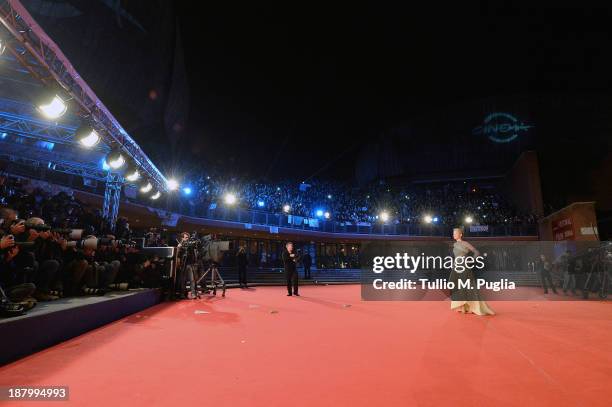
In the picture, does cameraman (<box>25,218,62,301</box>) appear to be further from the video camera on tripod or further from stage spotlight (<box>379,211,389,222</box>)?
stage spotlight (<box>379,211,389,222</box>)

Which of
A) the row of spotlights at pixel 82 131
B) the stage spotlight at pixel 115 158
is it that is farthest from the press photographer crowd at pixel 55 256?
the row of spotlights at pixel 82 131

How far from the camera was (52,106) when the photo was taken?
238 inches

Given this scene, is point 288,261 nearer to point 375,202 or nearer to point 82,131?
point 82,131

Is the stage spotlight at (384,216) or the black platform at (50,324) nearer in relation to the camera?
Answer: the black platform at (50,324)

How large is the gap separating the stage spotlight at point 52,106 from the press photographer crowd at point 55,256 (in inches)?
73.2

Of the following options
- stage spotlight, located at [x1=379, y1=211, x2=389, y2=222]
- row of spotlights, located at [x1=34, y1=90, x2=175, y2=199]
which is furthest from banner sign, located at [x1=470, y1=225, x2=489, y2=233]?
row of spotlights, located at [x1=34, y1=90, x2=175, y2=199]

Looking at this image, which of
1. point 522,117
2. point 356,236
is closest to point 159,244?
point 356,236

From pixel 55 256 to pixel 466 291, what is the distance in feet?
25.5

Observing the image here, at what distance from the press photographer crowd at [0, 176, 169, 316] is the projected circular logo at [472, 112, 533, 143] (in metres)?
37.5

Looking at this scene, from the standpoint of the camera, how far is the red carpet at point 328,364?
2.32 meters

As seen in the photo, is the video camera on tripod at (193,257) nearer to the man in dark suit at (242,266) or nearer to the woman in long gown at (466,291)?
the man in dark suit at (242,266)

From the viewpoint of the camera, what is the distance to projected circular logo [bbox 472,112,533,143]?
111 ft

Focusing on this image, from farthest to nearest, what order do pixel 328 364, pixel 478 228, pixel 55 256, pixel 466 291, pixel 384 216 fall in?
1. pixel 384 216
2. pixel 478 228
3. pixel 466 291
4. pixel 55 256
5. pixel 328 364

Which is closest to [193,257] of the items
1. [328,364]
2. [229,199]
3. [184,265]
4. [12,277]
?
[184,265]
